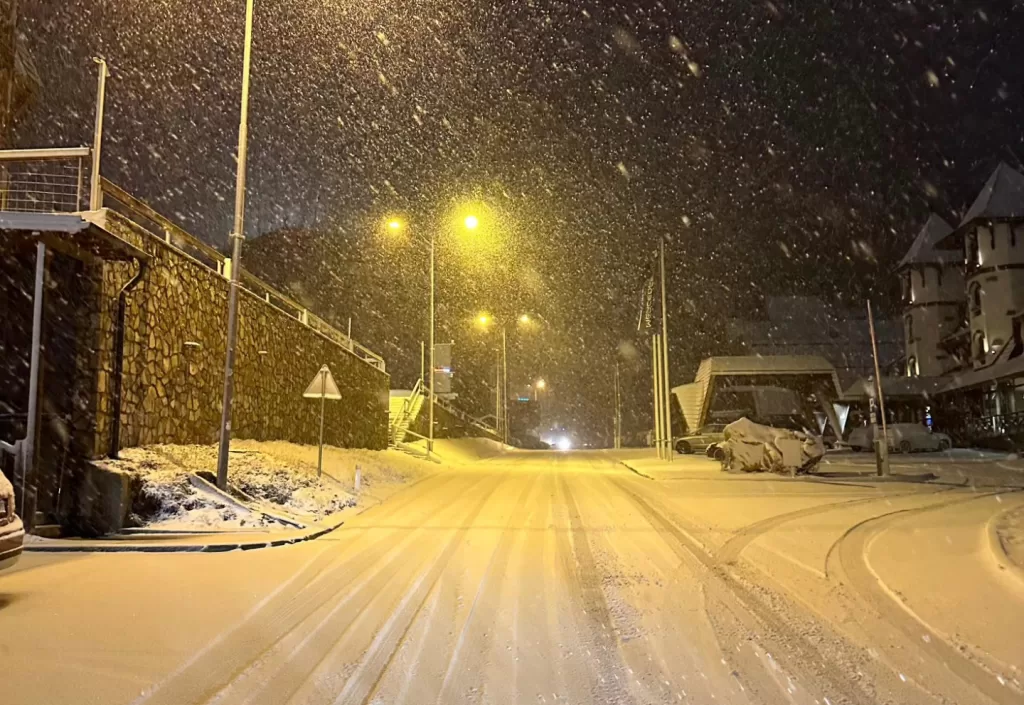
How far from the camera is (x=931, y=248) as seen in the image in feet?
196

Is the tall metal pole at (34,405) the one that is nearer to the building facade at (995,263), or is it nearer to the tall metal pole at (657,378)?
the tall metal pole at (657,378)

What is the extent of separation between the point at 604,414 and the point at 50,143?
77245 millimetres

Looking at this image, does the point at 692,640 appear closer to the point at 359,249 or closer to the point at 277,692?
the point at 277,692

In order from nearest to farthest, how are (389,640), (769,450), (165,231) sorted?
(389,640), (165,231), (769,450)

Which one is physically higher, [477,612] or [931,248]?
[931,248]

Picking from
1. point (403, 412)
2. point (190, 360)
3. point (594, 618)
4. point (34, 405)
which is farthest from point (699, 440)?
point (594, 618)

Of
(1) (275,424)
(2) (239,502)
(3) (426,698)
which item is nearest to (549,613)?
(3) (426,698)

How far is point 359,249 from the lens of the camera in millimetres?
67312

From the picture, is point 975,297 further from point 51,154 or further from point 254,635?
→ point 254,635

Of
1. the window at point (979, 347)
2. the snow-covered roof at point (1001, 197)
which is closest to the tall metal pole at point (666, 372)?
the window at point (979, 347)

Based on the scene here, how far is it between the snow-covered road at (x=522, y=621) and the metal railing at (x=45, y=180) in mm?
5898

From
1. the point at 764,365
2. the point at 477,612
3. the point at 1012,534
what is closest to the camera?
the point at 477,612

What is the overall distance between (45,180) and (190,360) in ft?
13.0

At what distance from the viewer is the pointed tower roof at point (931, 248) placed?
2343 inches
